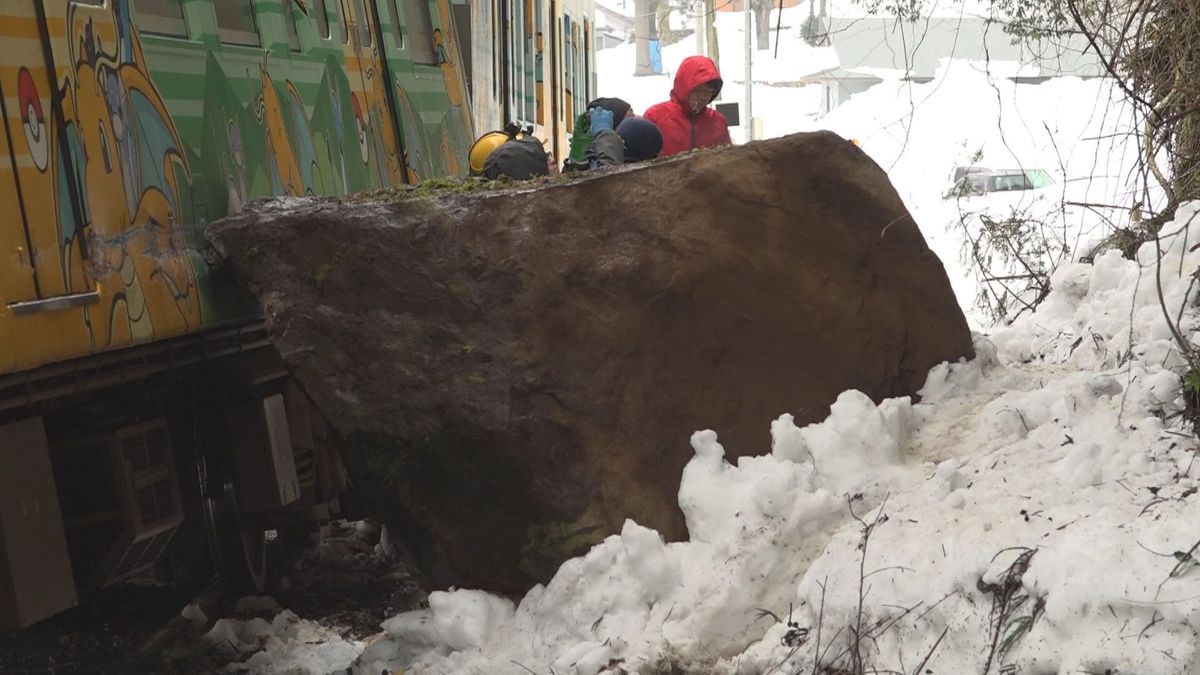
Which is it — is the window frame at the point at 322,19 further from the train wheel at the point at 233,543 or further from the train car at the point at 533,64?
the train car at the point at 533,64

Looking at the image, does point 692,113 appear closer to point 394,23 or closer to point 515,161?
point 394,23

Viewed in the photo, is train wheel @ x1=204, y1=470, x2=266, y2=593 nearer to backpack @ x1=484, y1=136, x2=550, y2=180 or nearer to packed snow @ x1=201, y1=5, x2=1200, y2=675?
packed snow @ x1=201, y1=5, x2=1200, y2=675

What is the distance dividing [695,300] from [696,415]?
17.1 inches

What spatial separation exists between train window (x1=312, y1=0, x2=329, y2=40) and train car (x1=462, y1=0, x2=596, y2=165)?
4.08m

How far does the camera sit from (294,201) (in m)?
6.21

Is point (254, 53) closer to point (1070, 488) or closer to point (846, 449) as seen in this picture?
point (846, 449)

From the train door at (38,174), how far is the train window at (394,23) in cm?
443

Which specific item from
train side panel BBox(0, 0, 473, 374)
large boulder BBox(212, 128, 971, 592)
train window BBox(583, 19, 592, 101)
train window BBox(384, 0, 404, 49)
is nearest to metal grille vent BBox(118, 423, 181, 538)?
train side panel BBox(0, 0, 473, 374)

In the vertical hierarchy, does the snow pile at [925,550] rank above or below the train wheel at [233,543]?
above

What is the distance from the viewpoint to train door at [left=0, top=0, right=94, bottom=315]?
192 inches

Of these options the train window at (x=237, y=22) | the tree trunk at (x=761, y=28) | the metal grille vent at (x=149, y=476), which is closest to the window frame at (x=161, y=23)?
the train window at (x=237, y=22)

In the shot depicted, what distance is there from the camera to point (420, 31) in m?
10.4

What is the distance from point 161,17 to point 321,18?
199cm

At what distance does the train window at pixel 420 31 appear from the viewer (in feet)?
33.4
